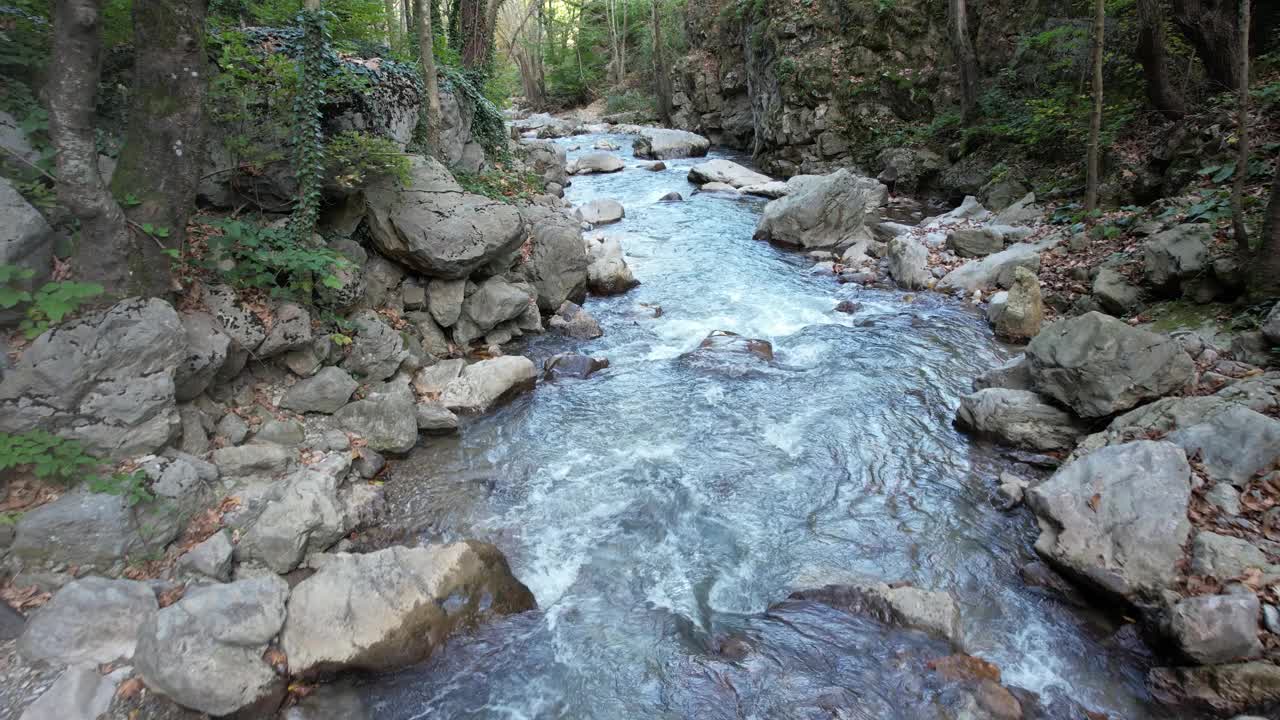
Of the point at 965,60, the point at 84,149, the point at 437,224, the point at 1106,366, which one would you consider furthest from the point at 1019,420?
the point at 965,60

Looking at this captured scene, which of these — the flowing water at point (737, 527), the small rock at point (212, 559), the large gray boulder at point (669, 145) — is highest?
the large gray boulder at point (669, 145)

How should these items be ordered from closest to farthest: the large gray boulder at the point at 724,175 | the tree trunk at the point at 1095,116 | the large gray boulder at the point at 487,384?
the large gray boulder at the point at 487,384 < the tree trunk at the point at 1095,116 < the large gray boulder at the point at 724,175

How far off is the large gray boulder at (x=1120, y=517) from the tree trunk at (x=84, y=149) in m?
8.10

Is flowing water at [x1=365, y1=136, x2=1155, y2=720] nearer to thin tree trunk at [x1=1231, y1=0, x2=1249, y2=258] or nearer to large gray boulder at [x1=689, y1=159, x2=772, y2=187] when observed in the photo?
thin tree trunk at [x1=1231, y1=0, x2=1249, y2=258]

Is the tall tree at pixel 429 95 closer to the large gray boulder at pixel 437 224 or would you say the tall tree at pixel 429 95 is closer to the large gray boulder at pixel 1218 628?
the large gray boulder at pixel 437 224

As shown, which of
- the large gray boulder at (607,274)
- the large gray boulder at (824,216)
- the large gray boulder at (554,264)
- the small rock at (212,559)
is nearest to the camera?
the small rock at (212,559)

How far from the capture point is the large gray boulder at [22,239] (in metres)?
4.81

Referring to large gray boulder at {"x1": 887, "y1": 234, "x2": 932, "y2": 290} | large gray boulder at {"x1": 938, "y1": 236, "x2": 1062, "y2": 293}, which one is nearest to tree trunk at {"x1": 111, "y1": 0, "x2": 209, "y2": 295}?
large gray boulder at {"x1": 887, "y1": 234, "x2": 932, "y2": 290}

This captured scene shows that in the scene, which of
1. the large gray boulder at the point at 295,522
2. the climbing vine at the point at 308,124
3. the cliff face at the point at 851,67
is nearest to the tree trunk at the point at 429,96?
the climbing vine at the point at 308,124

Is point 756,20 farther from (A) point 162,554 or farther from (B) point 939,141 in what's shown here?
(A) point 162,554

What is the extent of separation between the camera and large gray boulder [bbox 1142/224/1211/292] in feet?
25.4

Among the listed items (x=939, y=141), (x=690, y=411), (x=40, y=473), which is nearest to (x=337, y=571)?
(x=40, y=473)

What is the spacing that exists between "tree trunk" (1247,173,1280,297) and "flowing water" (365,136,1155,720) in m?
2.83

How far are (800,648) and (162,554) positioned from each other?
4934 millimetres
